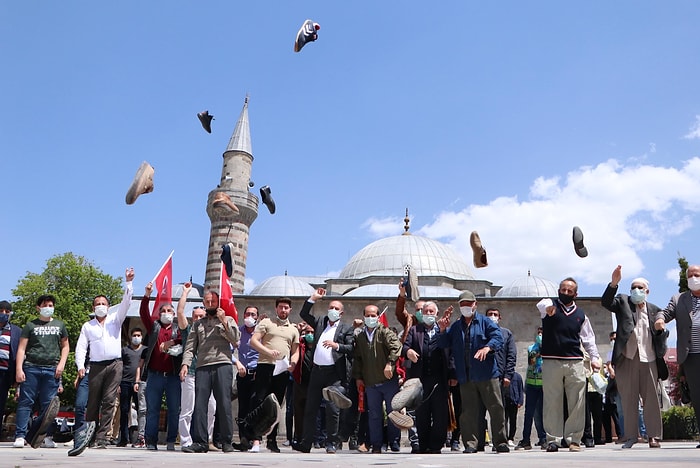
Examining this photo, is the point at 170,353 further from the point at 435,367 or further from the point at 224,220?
the point at 224,220

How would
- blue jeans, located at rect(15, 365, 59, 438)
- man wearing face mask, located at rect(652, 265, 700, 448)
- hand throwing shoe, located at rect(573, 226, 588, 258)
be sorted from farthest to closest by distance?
hand throwing shoe, located at rect(573, 226, 588, 258) → blue jeans, located at rect(15, 365, 59, 438) → man wearing face mask, located at rect(652, 265, 700, 448)

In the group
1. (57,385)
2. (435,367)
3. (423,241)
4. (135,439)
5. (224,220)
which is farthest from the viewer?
(423,241)

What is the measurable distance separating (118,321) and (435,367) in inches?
138

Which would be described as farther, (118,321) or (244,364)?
(244,364)

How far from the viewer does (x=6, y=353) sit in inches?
291

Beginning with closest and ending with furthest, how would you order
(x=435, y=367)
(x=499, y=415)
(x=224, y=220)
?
(x=499, y=415) < (x=435, y=367) < (x=224, y=220)

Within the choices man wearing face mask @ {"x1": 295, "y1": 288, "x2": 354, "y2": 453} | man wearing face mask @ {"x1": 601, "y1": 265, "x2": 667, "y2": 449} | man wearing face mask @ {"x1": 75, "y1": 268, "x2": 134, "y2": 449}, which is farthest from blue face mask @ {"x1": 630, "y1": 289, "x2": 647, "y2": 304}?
man wearing face mask @ {"x1": 75, "y1": 268, "x2": 134, "y2": 449}

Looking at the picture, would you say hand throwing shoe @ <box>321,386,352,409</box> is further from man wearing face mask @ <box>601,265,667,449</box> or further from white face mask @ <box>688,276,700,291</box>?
white face mask @ <box>688,276,700,291</box>

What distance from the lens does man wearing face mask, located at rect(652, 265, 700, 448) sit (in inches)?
255

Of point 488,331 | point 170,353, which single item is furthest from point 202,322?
point 488,331

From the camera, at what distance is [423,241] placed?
3591 cm

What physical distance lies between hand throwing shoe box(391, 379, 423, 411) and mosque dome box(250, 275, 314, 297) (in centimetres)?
2511

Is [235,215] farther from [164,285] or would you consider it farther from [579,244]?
[579,244]

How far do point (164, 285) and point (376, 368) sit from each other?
3905 mm
